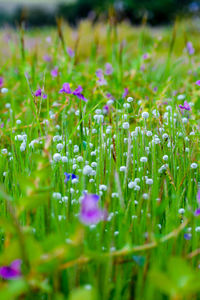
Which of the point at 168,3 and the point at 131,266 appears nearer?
the point at 131,266

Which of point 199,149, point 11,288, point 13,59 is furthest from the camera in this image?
point 13,59

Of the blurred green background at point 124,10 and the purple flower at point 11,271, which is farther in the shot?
the blurred green background at point 124,10

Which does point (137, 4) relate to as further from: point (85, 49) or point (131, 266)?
point (131, 266)

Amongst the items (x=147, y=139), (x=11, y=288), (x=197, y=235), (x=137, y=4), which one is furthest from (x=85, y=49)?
(x=137, y=4)

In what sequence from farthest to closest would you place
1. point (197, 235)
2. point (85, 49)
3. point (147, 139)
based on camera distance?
point (85, 49)
point (147, 139)
point (197, 235)

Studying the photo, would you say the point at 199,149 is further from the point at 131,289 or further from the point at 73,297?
the point at 73,297

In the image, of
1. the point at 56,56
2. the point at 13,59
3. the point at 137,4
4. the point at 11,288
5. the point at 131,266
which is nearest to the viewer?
the point at 11,288

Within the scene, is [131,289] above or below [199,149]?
below

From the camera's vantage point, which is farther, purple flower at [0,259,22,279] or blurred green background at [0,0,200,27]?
blurred green background at [0,0,200,27]

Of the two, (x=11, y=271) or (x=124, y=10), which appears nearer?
(x=11, y=271)

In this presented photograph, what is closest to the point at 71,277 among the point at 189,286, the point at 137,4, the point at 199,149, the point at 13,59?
the point at 189,286
